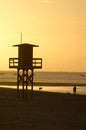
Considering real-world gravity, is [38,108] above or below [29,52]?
below

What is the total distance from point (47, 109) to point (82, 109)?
279 centimetres

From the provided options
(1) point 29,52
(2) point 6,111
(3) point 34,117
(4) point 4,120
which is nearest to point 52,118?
(3) point 34,117

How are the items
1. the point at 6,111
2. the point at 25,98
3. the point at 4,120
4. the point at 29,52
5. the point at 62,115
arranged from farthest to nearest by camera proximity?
the point at 25,98, the point at 29,52, the point at 6,111, the point at 62,115, the point at 4,120

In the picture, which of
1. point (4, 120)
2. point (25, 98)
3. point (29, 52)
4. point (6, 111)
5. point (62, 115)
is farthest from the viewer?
point (25, 98)

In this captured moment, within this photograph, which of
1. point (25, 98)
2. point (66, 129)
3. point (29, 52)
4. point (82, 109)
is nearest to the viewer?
point (66, 129)

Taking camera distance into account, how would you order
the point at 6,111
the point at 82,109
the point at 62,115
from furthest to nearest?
the point at 82,109 < the point at 6,111 < the point at 62,115

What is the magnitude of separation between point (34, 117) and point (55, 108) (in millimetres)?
5361

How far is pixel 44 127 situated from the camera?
21.2 m

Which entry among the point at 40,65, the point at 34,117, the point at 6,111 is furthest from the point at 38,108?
the point at 40,65

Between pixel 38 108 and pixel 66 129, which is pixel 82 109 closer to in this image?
pixel 38 108

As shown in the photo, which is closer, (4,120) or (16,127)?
(16,127)

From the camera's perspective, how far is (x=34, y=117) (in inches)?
985

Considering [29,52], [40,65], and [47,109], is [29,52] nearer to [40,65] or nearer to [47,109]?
[40,65]

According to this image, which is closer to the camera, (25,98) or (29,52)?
(29,52)
